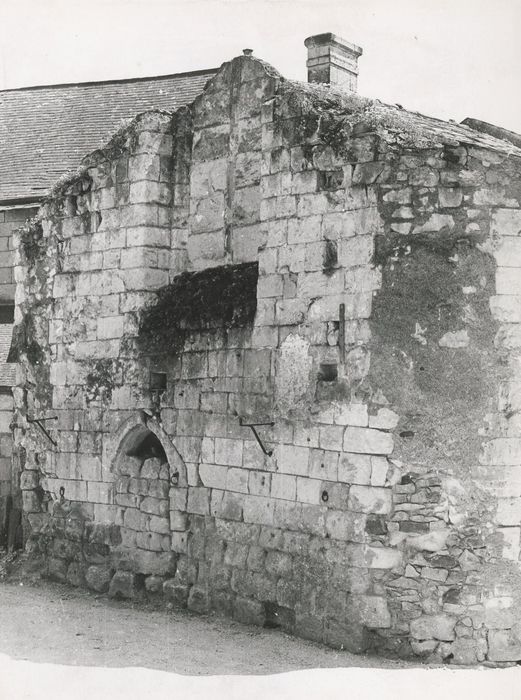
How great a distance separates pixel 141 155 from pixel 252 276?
1963mm

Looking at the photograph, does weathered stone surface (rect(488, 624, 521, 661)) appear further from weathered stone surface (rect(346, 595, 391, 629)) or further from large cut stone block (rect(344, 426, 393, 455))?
large cut stone block (rect(344, 426, 393, 455))

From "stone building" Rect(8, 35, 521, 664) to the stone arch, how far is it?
2 centimetres

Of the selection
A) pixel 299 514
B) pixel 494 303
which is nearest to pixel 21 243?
pixel 299 514

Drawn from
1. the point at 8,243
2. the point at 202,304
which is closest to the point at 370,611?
the point at 202,304

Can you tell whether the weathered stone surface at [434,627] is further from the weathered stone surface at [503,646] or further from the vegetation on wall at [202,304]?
the vegetation on wall at [202,304]

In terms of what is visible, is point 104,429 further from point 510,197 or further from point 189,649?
point 510,197

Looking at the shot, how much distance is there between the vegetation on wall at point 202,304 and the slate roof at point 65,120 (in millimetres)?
6958

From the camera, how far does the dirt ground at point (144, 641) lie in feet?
28.5

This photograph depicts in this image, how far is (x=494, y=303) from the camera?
865 centimetres

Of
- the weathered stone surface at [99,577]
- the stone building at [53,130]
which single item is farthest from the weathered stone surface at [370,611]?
the stone building at [53,130]

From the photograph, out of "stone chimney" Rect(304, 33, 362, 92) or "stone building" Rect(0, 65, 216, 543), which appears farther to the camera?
"stone building" Rect(0, 65, 216, 543)

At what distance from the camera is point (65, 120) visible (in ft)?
61.4

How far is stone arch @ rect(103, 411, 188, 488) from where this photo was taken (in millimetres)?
10579

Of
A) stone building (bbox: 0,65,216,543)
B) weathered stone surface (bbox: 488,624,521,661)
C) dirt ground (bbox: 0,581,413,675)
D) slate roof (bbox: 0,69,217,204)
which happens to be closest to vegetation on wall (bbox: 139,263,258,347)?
dirt ground (bbox: 0,581,413,675)
